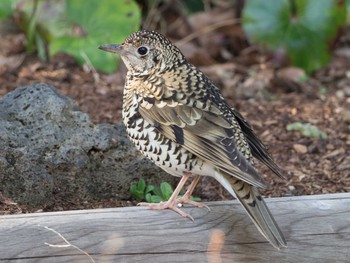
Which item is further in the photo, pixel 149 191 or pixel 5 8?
pixel 5 8

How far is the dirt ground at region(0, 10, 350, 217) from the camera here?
18.8 ft

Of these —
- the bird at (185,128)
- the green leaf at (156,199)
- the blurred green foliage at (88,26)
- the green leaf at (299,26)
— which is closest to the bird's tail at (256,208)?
the bird at (185,128)

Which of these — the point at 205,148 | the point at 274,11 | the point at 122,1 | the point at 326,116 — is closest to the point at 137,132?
the point at 205,148

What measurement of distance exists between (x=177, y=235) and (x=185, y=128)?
0.59 m

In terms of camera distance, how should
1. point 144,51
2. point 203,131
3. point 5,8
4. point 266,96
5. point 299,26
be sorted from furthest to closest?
point 299,26 < point 266,96 < point 5,8 < point 144,51 < point 203,131

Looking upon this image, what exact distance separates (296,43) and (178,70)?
151 inches

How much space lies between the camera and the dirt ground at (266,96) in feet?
18.8

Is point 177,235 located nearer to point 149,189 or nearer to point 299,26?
point 149,189

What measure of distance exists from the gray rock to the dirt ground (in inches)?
4.1

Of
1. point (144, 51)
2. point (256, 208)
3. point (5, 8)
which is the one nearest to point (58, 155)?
point (144, 51)

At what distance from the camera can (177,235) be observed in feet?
13.6

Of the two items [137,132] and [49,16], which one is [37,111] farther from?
[49,16]

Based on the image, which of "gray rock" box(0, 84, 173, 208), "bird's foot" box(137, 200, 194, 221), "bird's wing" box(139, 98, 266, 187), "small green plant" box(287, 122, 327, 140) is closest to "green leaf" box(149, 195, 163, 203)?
"gray rock" box(0, 84, 173, 208)

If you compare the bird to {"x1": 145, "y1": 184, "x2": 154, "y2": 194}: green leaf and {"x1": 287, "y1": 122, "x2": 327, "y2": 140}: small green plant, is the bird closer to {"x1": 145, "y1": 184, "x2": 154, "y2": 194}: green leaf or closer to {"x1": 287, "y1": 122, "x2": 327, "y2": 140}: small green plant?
{"x1": 145, "y1": 184, "x2": 154, "y2": 194}: green leaf
